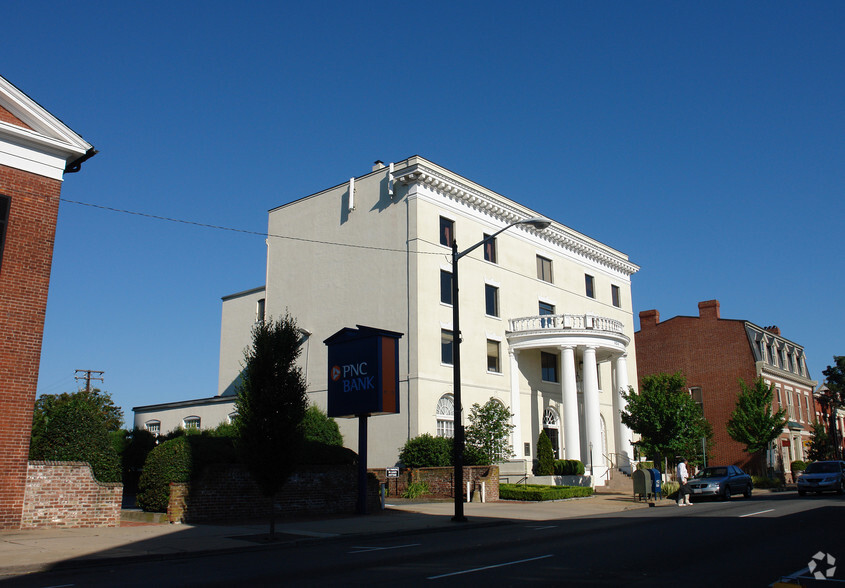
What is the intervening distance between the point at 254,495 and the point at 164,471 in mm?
2697

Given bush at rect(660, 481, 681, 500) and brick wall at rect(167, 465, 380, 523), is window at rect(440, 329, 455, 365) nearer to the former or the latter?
bush at rect(660, 481, 681, 500)

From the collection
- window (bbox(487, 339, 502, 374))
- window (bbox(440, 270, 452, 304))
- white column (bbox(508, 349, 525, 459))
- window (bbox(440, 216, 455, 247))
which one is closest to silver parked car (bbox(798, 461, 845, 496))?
white column (bbox(508, 349, 525, 459))

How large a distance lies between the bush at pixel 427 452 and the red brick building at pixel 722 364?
1155 inches

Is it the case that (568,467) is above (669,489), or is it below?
above

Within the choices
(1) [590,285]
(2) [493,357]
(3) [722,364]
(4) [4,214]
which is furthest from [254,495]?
(3) [722,364]

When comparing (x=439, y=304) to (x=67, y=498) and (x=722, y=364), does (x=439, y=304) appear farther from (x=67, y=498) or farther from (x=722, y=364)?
(x=722, y=364)

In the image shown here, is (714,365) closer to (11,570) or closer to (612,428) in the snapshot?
(612,428)

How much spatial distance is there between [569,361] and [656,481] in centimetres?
1027

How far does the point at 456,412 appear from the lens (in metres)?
19.6

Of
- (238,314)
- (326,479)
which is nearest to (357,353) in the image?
(326,479)

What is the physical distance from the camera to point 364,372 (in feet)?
71.7

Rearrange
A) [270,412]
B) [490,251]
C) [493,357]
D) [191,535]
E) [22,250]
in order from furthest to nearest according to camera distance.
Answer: [490,251] < [493,357] < [22,250] < [270,412] < [191,535]

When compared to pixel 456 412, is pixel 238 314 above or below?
above

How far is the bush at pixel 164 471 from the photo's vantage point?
61.6 feet
